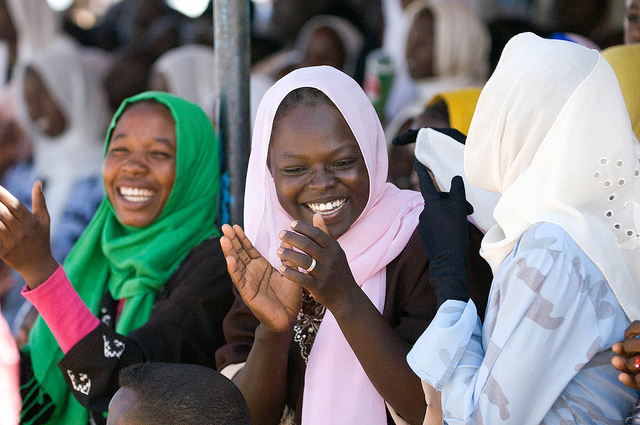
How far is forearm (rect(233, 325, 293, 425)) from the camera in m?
2.06

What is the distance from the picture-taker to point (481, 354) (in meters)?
1.73

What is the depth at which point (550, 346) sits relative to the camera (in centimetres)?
153

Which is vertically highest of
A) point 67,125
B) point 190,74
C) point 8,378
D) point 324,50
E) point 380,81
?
point 324,50

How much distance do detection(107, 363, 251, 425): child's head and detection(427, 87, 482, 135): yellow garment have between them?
5.82 feet

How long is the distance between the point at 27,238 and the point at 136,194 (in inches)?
26.3

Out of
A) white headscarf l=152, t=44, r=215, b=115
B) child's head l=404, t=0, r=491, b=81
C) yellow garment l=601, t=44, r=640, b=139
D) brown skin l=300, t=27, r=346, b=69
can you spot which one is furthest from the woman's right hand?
brown skin l=300, t=27, r=346, b=69

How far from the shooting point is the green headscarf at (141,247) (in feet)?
9.20

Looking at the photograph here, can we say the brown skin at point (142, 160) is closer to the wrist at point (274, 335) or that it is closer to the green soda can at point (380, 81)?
the wrist at point (274, 335)

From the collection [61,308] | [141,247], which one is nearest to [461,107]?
[141,247]

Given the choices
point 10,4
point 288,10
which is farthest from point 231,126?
point 10,4

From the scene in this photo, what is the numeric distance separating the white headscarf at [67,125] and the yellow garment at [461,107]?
278 centimetres

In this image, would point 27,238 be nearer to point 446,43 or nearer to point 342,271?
point 342,271

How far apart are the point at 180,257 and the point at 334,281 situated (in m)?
1.27

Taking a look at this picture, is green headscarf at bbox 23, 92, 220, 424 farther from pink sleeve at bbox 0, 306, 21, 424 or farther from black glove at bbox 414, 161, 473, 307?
black glove at bbox 414, 161, 473, 307
